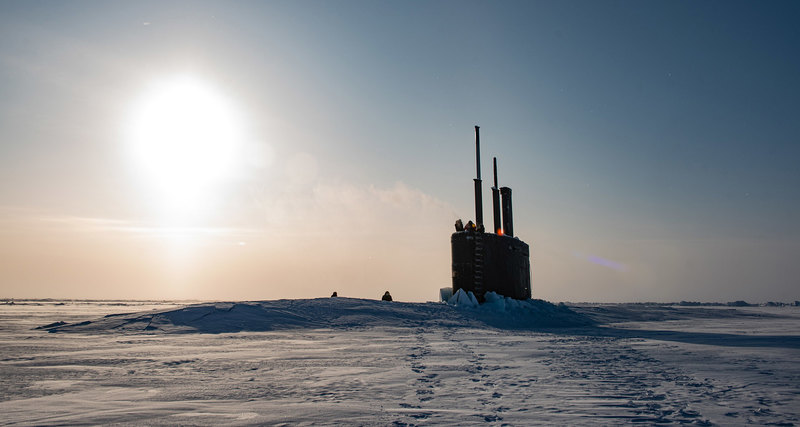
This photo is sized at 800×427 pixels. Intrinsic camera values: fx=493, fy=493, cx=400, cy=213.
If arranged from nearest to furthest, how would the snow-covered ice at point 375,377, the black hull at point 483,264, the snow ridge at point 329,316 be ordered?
the snow-covered ice at point 375,377 → the snow ridge at point 329,316 → the black hull at point 483,264

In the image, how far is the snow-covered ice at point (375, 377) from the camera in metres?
5.04

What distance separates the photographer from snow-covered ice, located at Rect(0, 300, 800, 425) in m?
5.04

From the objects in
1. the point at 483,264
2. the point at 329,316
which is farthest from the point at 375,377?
the point at 483,264

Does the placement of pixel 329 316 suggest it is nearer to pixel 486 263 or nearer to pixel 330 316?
pixel 330 316

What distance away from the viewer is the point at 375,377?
7.36 m

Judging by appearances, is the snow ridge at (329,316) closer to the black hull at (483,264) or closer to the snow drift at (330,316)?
the snow drift at (330,316)

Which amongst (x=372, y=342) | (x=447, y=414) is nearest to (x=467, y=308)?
(x=372, y=342)

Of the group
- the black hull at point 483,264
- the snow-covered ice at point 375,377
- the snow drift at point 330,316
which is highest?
the black hull at point 483,264

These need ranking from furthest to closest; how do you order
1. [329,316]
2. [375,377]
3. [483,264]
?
[483,264] < [329,316] < [375,377]

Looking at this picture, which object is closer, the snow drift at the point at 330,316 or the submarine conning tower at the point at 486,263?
the snow drift at the point at 330,316

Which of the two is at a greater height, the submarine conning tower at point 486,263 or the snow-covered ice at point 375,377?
the submarine conning tower at point 486,263

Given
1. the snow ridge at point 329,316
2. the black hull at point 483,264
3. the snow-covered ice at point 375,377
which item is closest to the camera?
the snow-covered ice at point 375,377

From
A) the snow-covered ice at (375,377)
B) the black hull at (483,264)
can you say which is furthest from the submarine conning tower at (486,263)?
the snow-covered ice at (375,377)

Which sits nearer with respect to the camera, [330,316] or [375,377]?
[375,377]
